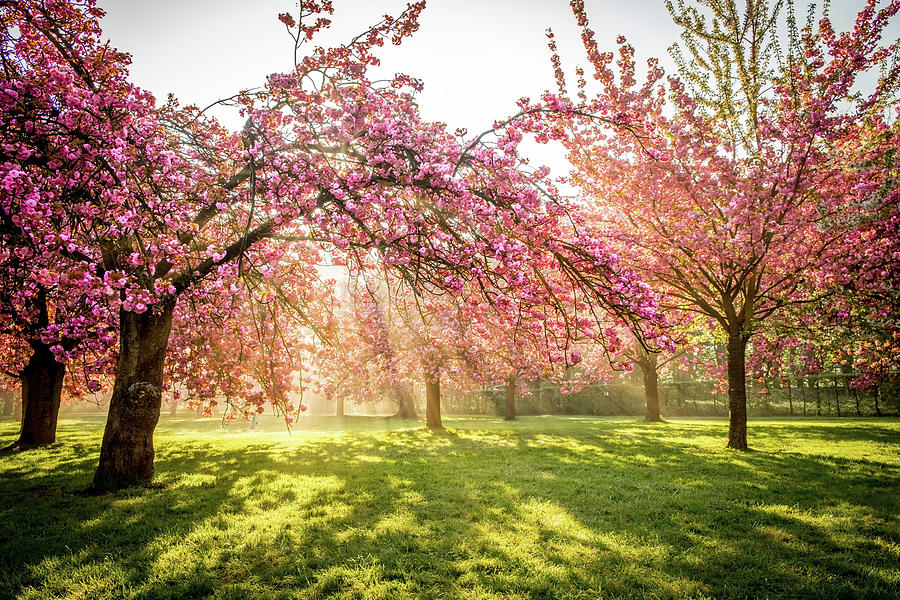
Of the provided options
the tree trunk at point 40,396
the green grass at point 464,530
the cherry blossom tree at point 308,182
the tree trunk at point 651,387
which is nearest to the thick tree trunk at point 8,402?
the tree trunk at point 40,396

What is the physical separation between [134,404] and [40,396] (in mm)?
8656

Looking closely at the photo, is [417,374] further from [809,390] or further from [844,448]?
[809,390]

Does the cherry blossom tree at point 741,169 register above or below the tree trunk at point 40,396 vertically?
above

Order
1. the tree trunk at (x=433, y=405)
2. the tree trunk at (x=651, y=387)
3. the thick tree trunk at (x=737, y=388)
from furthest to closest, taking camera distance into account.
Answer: the tree trunk at (x=651, y=387)
the tree trunk at (x=433, y=405)
the thick tree trunk at (x=737, y=388)

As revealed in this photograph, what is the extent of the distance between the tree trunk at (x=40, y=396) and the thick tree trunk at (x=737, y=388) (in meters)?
20.1

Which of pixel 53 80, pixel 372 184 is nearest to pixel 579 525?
pixel 372 184

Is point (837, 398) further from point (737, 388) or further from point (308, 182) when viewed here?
point (308, 182)

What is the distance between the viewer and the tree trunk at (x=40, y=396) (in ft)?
41.4

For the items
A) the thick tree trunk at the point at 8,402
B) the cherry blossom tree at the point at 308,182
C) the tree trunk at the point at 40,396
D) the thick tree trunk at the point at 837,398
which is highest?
the cherry blossom tree at the point at 308,182

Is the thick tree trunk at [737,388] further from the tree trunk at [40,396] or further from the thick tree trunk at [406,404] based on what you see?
the thick tree trunk at [406,404]

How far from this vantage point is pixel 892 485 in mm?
7535

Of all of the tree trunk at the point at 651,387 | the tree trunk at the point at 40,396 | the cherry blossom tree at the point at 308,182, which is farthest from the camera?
the tree trunk at the point at 651,387

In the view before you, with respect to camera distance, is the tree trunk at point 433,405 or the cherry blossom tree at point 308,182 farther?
the tree trunk at point 433,405

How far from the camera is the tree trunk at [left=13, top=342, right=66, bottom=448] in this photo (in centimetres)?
1262
